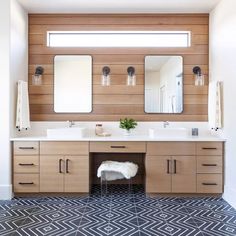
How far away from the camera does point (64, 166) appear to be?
371 centimetres

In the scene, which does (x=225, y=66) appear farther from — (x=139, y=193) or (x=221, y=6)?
(x=139, y=193)

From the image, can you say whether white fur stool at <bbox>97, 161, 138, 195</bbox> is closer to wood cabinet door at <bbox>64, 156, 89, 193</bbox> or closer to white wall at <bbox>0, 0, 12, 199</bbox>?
wood cabinet door at <bbox>64, 156, 89, 193</bbox>

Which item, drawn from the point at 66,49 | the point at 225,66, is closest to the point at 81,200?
the point at 66,49

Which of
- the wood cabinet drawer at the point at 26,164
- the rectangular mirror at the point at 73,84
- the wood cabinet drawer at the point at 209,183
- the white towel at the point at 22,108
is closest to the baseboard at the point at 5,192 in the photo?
the wood cabinet drawer at the point at 26,164

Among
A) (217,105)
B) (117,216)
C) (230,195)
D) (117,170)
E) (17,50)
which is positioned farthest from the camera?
(17,50)

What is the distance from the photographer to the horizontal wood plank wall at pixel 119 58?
4324mm

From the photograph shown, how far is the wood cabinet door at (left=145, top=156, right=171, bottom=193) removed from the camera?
371 centimetres

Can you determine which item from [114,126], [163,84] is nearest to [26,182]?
[114,126]

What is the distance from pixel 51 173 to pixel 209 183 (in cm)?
212

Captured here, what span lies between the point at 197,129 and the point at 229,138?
70 centimetres

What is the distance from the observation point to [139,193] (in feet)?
12.9

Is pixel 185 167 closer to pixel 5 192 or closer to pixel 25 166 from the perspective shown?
pixel 25 166

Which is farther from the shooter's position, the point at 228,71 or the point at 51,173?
the point at 51,173

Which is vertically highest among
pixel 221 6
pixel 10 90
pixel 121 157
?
pixel 221 6
